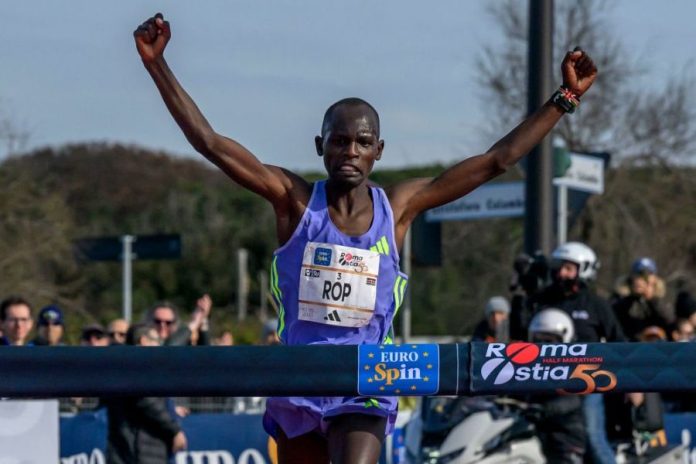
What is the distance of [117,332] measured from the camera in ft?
39.6

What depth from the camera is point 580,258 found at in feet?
35.7

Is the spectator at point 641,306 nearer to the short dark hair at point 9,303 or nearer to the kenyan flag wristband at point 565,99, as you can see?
the short dark hair at point 9,303

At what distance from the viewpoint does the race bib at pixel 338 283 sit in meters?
5.69

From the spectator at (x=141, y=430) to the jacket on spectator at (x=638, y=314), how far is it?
4.13 metres

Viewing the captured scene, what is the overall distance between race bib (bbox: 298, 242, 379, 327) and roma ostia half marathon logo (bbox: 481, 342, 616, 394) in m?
0.54

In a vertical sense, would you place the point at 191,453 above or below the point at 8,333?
below

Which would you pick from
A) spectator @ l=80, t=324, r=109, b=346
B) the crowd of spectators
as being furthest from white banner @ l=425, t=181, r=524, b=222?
the crowd of spectators

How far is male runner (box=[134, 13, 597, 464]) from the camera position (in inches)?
223

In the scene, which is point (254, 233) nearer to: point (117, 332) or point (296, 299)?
point (117, 332)

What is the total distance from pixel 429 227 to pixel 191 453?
3.75m

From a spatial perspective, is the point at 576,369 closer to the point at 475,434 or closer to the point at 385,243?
the point at 385,243

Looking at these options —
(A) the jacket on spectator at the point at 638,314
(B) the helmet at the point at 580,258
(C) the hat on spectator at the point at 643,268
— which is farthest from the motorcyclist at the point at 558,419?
(C) the hat on spectator at the point at 643,268

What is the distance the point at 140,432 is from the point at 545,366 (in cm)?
548

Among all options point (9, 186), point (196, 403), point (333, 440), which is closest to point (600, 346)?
point (333, 440)
